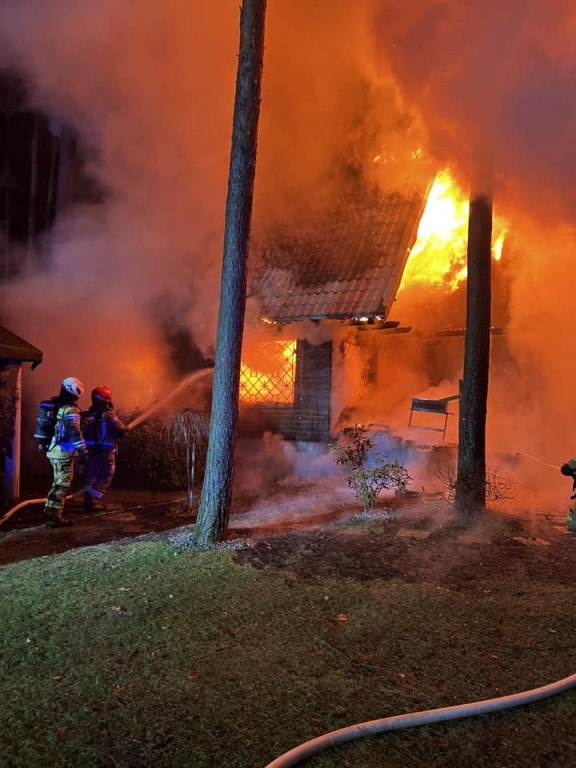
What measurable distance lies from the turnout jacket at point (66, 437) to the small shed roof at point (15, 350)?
5.22 feet

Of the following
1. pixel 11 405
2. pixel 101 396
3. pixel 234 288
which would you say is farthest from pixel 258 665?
pixel 11 405

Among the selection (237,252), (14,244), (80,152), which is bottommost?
(237,252)

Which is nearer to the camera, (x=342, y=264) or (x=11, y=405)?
(x=11, y=405)

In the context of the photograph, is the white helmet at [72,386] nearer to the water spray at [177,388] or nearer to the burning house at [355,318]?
the water spray at [177,388]

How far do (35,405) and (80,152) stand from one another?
641cm

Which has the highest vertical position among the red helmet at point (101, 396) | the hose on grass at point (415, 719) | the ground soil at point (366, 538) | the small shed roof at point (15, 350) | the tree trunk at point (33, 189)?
the tree trunk at point (33, 189)

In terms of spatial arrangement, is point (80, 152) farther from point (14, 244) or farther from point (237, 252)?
point (237, 252)

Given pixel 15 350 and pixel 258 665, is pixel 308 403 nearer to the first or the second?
pixel 15 350

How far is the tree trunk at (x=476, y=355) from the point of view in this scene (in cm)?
710

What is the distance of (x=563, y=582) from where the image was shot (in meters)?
4.79

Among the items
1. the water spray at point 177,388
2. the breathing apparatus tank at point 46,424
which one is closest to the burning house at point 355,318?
the water spray at point 177,388

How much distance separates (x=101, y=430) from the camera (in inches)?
330

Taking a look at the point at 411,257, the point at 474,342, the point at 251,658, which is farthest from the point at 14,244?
the point at 251,658

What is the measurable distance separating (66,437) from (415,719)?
6.09 m
